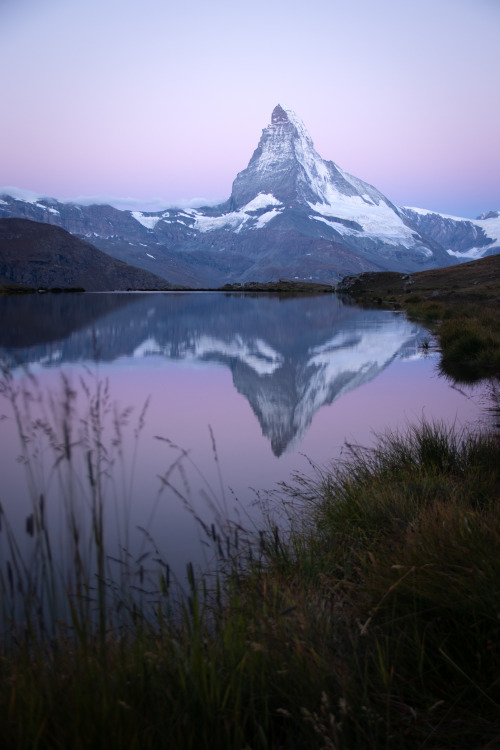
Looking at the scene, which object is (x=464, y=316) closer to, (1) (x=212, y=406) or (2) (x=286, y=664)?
(1) (x=212, y=406)

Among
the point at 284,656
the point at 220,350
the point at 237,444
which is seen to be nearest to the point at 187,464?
the point at 237,444

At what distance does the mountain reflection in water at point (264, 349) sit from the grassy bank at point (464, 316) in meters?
1.87

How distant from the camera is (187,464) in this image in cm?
835

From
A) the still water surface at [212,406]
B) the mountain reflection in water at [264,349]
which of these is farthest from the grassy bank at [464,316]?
the mountain reflection in water at [264,349]

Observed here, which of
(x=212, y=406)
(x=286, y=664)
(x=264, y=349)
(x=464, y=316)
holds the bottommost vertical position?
(x=212, y=406)

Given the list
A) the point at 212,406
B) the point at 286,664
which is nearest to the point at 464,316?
the point at 212,406

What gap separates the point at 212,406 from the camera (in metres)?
13.1

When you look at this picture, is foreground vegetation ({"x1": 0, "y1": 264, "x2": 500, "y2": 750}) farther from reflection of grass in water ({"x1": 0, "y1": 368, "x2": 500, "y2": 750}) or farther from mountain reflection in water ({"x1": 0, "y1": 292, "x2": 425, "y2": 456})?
mountain reflection in water ({"x1": 0, "y1": 292, "x2": 425, "y2": 456})

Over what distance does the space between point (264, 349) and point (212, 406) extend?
12402mm

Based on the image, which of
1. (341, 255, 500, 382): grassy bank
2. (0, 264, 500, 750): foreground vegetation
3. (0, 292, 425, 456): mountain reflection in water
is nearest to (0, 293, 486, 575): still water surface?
(0, 292, 425, 456): mountain reflection in water

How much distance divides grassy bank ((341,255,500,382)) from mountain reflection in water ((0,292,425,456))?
6.13ft

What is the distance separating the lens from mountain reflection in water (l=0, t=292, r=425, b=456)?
13.9 metres

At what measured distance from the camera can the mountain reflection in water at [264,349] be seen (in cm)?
1390

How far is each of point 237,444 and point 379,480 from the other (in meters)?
3.86
